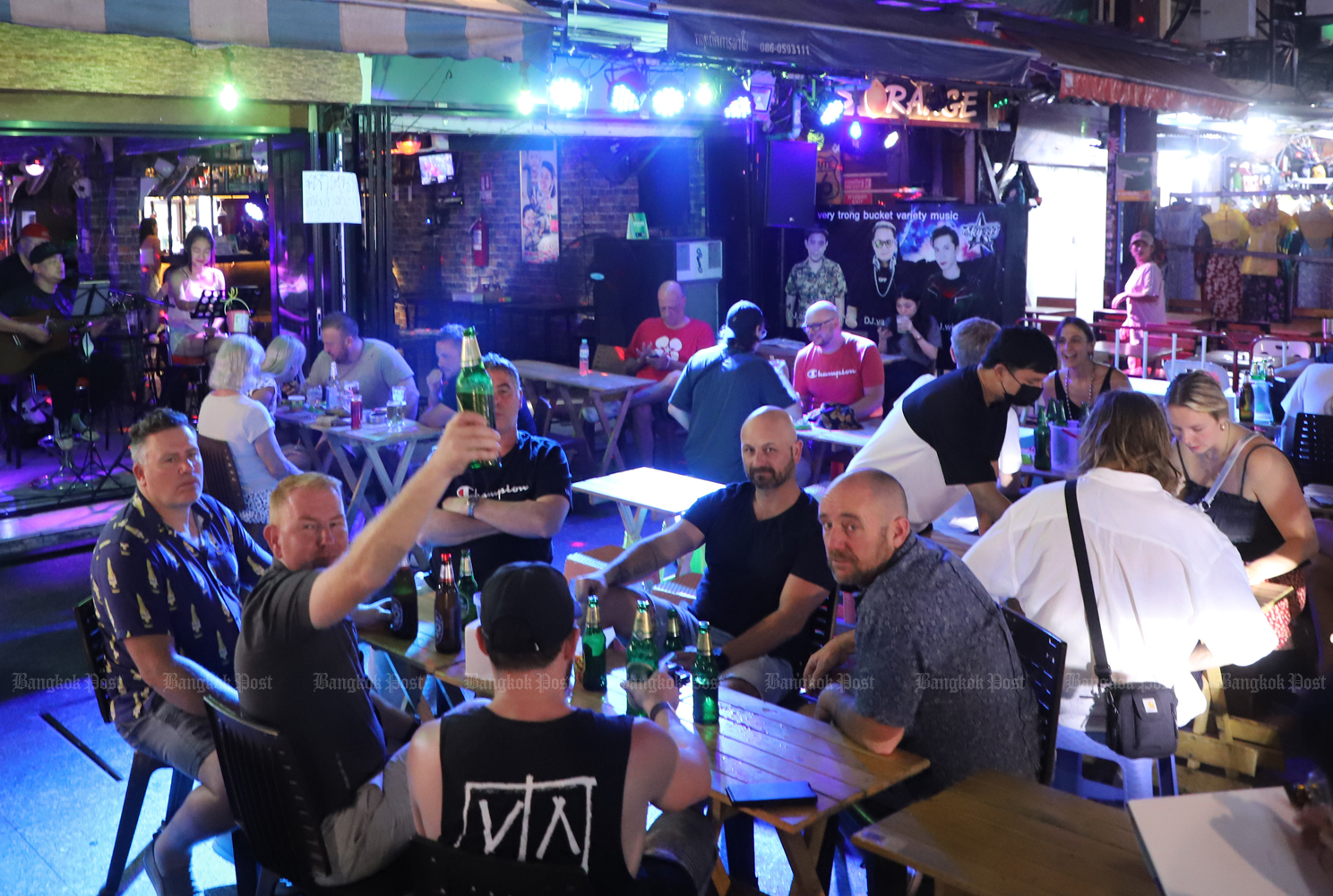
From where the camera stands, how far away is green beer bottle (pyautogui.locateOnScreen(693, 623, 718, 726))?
3035 millimetres

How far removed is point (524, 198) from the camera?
12.1 metres

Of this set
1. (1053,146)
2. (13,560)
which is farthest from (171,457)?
(1053,146)

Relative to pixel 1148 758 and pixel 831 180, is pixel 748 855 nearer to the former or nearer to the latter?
pixel 1148 758

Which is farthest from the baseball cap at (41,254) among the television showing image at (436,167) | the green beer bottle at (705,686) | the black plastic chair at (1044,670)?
the black plastic chair at (1044,670)

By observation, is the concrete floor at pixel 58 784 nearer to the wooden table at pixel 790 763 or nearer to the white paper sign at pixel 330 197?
the wooden table at pixel 790 763

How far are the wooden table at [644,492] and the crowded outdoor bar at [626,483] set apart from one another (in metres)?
0.04

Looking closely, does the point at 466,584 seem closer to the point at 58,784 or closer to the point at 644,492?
the point at 58,784

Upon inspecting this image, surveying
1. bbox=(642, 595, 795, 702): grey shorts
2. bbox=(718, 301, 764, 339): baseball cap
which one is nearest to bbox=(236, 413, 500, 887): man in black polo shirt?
bbox=(642, 595, 795, 702): grey shorts

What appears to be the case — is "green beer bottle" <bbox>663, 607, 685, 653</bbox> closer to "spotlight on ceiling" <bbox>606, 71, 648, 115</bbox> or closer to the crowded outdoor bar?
the crowded outdoor bar

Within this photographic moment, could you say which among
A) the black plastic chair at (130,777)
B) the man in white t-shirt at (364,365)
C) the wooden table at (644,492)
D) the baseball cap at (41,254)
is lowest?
the black plastic chair at (130,777)

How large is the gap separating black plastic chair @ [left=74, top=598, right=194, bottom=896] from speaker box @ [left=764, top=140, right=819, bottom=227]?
8.04m

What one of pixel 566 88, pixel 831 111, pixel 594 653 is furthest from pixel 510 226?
pixel 594 653

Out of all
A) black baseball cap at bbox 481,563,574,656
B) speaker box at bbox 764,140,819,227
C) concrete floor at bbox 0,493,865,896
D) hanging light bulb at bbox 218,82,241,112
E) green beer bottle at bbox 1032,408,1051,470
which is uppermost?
hanging light bulb at bbox 218,82,241,112

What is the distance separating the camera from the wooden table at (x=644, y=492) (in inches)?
216
